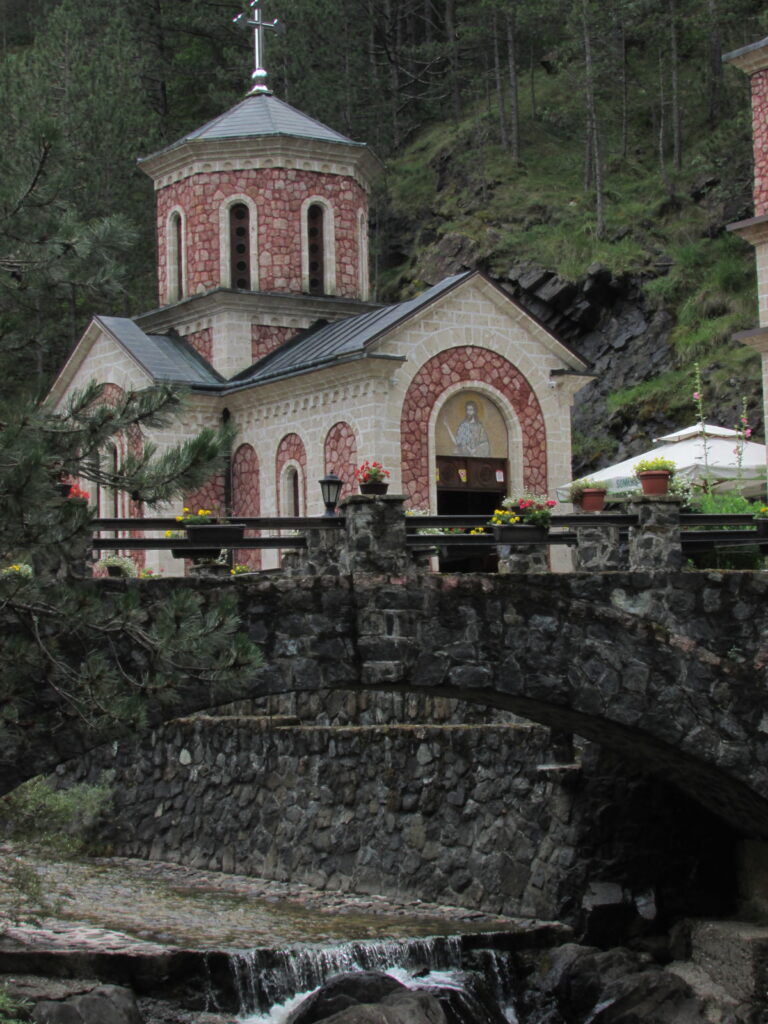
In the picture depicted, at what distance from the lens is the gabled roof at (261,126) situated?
2852 centimetres

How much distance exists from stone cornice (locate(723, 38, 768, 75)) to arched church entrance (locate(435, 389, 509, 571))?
679cm

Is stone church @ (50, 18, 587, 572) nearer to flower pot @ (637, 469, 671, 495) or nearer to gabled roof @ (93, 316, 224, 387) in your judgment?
gabled roof @ (93, 316, 224, 387)

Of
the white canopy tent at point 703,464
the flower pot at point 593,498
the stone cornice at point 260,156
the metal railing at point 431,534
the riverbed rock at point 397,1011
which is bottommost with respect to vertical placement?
the riverbed rock at point 397,1011

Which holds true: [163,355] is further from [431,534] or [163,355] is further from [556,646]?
[556,646]

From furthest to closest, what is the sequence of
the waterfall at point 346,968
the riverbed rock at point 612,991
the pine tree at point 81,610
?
the waterfall at point 346,968, the riverbed rock at point 612,991, the pine tree at point 81,610

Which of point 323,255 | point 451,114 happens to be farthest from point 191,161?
point 451,114

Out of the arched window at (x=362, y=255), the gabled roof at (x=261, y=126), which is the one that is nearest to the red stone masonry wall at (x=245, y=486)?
the arched window at (x=362, y=255)

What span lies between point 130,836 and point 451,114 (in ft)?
111

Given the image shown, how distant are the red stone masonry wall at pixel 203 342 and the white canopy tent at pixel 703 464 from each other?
30.5 feet

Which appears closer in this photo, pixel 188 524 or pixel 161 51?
pixel 188 524

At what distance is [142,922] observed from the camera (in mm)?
16766

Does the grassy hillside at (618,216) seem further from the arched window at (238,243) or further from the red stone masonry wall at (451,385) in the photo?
the arched window at (238,243)

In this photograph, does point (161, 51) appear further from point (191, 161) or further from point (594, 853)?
point (594, 853)

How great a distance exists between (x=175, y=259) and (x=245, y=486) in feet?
17.8
